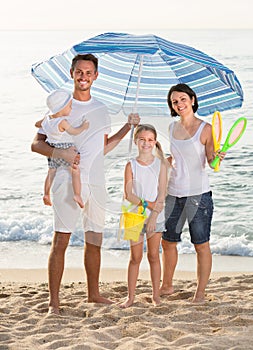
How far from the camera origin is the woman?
4129 mm

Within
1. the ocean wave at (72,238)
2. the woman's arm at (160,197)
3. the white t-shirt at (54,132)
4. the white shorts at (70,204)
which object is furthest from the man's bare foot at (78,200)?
the ocean wave at (72,238)

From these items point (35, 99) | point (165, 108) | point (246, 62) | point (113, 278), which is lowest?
point (113, 278)

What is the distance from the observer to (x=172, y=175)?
4.21 metres

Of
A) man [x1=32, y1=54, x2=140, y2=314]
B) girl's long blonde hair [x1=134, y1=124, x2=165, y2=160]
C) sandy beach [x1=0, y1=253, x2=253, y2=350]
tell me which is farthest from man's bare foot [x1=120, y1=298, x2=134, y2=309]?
girl's long blonde hair [x1=134, y1=124, x2=165, y2=160]

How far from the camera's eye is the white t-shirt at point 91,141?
401cm

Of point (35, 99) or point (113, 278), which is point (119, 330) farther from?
point (35, 99)

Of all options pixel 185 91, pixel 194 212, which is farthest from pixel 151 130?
pixel 194 212

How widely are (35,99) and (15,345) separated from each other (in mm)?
12145

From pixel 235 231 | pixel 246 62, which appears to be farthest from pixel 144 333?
pixel 246 62

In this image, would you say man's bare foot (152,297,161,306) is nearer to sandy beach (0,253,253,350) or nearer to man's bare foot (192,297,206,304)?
sandy beach (0,253,253,350)

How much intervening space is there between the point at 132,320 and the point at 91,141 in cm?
108

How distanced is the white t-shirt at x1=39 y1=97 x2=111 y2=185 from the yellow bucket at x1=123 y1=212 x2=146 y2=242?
0.27 m

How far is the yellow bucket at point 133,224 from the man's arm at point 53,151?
468 mm

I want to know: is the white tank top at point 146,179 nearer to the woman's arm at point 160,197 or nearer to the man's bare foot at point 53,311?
the woman's arm at point 160,197
